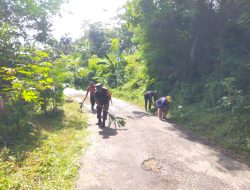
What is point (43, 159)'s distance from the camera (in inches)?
213

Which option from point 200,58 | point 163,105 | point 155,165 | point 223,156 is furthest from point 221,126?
point 200,58

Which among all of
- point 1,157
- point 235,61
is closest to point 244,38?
point 235,61

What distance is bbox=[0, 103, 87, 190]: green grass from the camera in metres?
4.43

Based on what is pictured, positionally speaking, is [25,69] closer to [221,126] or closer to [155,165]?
[155,165]

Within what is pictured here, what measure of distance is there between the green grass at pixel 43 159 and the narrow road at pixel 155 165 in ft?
1.10

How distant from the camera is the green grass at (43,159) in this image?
4434 mm

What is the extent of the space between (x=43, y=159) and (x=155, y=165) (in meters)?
2.62

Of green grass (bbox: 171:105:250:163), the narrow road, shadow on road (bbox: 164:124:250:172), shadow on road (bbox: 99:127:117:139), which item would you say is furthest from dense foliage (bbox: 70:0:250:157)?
shadow on road (bbox: 99:127:117:139)

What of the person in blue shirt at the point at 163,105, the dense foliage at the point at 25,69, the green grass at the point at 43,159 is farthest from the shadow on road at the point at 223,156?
the dense foliage at the point at 25,69

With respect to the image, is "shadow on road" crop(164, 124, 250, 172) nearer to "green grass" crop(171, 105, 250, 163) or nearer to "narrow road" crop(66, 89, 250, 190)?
"narrow road" crop(66, 89, 250, 190)

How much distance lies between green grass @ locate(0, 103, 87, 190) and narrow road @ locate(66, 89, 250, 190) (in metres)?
0.33

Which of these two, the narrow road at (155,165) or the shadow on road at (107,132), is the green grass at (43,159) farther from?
the shadow on road at (107,132)

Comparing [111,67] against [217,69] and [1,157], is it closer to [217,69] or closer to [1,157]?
[217,69]

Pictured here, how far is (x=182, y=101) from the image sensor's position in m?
12.5
